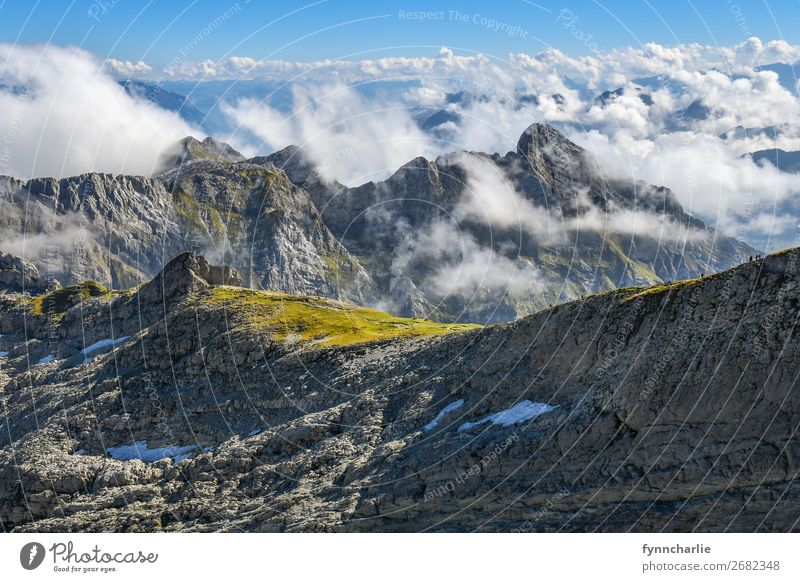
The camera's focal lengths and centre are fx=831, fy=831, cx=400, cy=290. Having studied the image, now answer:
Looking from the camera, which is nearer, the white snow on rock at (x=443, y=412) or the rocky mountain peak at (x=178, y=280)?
the white snow on rock at (x=443, y=412)

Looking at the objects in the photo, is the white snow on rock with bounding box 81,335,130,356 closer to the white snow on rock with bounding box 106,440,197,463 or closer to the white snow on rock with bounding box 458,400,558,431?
the white snow on rock with bounding box 106,440,197,463

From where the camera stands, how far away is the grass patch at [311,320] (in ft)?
442

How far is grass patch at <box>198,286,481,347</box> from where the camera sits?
135m

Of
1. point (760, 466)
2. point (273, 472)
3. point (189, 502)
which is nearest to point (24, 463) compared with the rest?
point (189, 502)

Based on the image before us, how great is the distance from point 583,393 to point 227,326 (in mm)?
75421

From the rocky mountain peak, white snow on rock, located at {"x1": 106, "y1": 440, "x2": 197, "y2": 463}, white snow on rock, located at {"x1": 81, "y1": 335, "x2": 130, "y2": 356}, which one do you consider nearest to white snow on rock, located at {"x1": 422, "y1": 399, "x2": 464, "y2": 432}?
white snow on rock, located at {"x1": 106, "y1": 440, "x2": 197, "y2": 463}

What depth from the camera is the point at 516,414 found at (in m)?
85.1

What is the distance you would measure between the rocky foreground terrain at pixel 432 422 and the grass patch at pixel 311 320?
755 mm

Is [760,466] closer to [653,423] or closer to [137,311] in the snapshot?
[653,423]

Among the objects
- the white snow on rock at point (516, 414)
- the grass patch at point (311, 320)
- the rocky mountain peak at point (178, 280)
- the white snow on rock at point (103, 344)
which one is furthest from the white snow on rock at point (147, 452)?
the rocky mountain peak at point (178, 280)

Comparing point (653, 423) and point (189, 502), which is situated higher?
point (653, 423)

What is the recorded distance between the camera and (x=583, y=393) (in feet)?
265

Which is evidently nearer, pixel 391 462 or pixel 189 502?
pixel 391 462

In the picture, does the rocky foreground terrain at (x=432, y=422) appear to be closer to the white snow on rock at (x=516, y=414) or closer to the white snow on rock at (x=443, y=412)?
the white snow on rock at (x=516, y=414)
